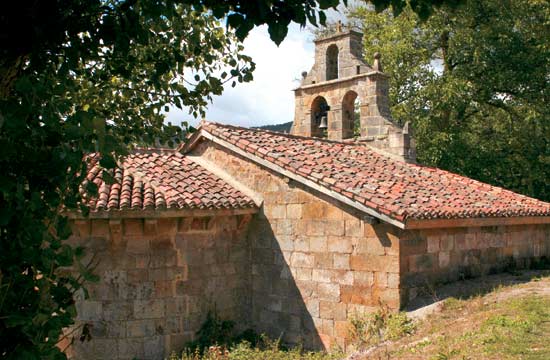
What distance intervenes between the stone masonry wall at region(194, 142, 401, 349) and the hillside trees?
957 cm

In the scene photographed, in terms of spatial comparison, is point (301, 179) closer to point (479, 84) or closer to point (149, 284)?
point (149, 284)

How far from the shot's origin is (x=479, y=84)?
19219mm

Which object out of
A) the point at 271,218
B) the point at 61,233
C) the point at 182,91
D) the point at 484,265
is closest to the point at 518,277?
the point at 484,265

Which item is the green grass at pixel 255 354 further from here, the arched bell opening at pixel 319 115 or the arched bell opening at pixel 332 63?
the arched bell opening at pixel 332 63

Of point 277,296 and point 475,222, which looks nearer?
point 475,222

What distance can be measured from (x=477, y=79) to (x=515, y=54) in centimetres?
139

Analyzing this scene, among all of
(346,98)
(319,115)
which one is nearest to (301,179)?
(346,98)

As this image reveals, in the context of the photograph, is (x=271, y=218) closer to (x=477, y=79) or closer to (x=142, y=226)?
(x=142, y=226)

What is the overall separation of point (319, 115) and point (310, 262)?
5.58 meters

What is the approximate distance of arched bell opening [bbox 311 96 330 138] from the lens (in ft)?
47.2

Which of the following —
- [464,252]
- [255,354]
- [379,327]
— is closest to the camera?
[379,327]

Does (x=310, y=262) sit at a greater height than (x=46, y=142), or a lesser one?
lesser

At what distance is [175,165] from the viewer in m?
11.5

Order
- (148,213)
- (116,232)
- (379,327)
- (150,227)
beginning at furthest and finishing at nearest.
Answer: (150,227) < (116,232) < (148,213) < (379,327)
